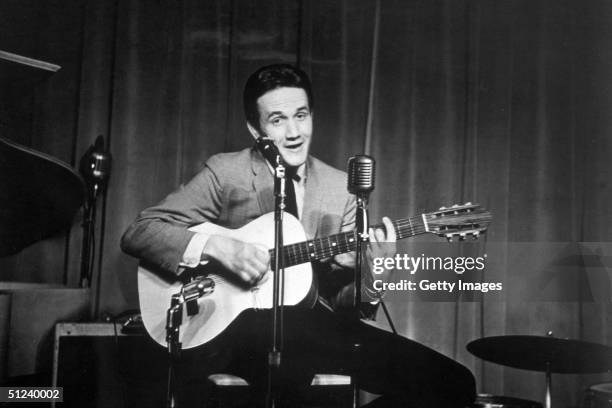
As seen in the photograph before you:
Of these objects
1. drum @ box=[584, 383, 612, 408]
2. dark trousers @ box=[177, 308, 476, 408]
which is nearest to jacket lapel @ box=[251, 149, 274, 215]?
dark trousers @ box=[177, 308, 476, 408]

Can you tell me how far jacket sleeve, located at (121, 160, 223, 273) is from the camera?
2.63 meters

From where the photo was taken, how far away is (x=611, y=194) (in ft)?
11.1

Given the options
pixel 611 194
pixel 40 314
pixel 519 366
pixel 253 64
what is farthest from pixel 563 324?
pixel 40 314

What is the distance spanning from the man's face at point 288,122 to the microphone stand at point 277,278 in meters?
0.95

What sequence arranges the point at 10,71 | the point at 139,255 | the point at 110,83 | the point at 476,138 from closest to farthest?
the point at 10,71 → the point at 139,255 → the point at 110,83 → the point at 476,138

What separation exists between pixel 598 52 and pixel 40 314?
3.01m

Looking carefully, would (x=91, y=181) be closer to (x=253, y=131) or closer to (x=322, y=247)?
(x=253, y=131)

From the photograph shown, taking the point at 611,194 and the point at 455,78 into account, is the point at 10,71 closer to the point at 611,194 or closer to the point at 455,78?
the point at 455,78

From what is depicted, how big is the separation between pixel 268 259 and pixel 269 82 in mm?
984

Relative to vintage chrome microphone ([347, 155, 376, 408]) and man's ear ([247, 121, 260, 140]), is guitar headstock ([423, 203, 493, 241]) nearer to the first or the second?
vintage chrome microphone ([347, 155, 376, 408])

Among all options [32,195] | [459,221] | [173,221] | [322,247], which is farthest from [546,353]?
[32,195]

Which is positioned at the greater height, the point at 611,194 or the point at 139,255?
the point at 611,194

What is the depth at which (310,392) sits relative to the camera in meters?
2.40

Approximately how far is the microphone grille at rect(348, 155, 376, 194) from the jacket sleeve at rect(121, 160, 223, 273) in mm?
860
